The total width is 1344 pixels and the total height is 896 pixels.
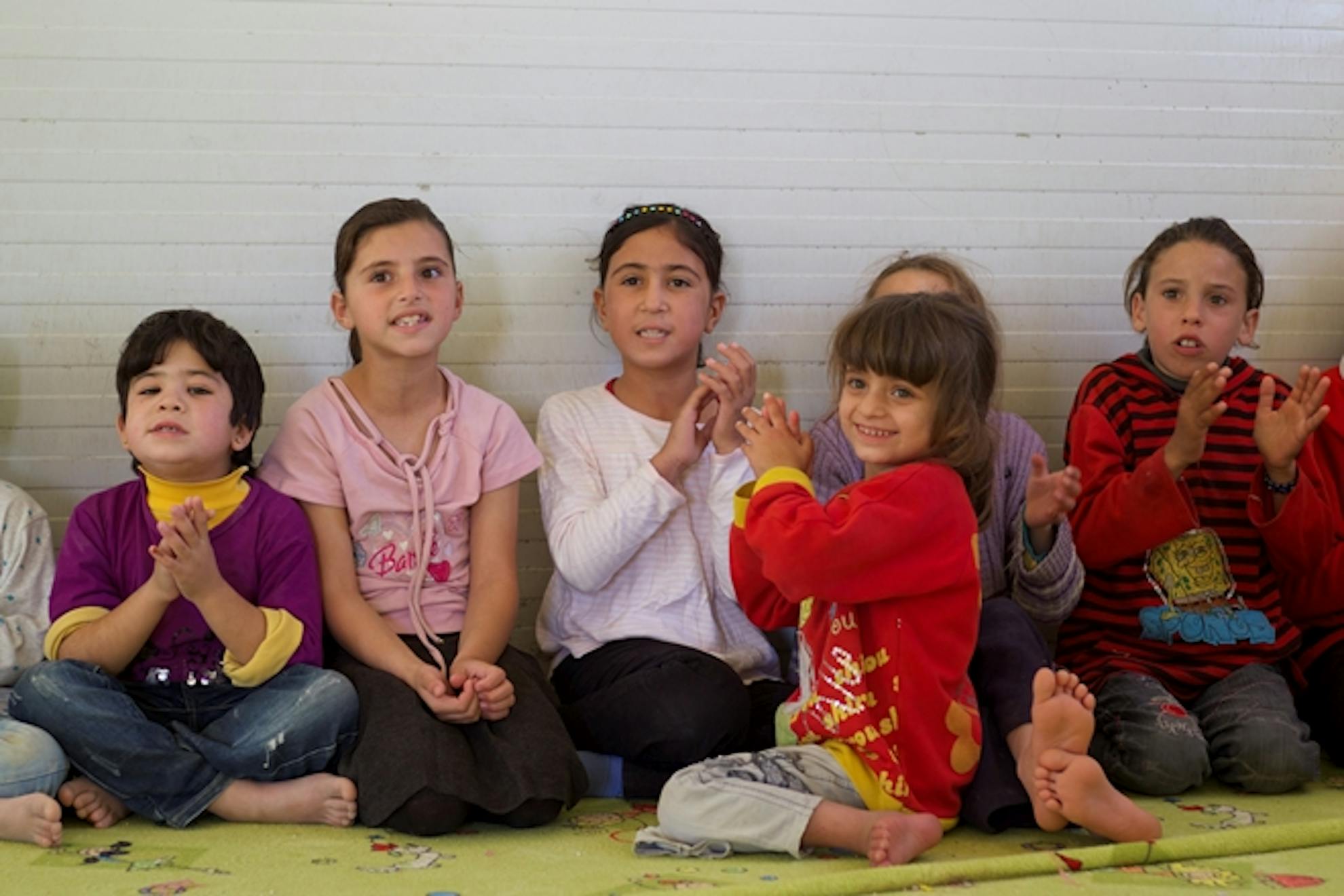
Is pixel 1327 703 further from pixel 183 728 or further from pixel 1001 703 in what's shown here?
pixel 183 728

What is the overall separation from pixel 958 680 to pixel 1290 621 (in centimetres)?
76

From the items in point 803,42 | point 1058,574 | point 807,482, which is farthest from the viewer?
point 803,42

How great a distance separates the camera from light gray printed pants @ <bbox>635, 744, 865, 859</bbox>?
5.59 ft

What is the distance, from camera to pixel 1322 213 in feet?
8.47

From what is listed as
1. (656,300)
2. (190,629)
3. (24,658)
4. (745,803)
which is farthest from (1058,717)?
(24,658)

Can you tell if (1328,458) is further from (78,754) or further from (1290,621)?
(78,754)

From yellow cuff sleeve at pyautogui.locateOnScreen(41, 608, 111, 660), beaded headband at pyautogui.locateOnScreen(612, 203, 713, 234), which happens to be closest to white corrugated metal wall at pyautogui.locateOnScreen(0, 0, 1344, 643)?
beaded headband at pyautogui.locateOnScreen(612, 203, 713, 234)

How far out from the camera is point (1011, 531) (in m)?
2.22

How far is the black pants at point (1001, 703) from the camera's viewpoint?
1813 mm

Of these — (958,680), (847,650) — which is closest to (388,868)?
(847,650)

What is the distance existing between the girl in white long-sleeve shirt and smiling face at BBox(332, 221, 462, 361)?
26 centimetres

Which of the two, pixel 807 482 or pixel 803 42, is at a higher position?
pixel 803 42

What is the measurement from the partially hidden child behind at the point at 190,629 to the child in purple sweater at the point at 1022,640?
784mm

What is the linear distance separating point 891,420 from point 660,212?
672 mm
